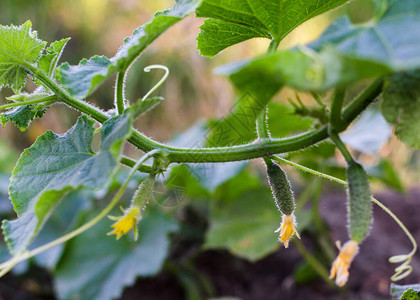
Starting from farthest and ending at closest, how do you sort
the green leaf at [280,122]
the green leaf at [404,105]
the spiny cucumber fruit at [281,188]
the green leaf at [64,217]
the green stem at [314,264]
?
1. the green leaf at [64,217]
2. the green leaf at [280,122]
3. the green stem at [314,264]
4. the spiny cucumber fruit at [281,188]
5. the green leaf at [404,105]

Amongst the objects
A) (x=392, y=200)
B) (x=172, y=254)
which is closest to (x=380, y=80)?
(x=172, y=254)

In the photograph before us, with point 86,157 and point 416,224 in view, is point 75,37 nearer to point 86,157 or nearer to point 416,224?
point 416,224

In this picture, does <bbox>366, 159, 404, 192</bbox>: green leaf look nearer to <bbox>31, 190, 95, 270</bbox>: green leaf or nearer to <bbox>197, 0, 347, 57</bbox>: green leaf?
<bbox>31, 190, 95, 270</bbox>: green leaf

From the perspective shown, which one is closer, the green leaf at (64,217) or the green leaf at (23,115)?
the green leaf at (23,115)

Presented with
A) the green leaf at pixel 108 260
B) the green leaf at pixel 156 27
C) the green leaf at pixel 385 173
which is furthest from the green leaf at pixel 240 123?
the green leaf at pixel 385 173

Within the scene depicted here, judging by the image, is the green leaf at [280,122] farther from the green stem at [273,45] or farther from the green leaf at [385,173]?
the green stem at [273,45]

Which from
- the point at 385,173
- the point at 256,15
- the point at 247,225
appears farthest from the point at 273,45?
the point at 385,173

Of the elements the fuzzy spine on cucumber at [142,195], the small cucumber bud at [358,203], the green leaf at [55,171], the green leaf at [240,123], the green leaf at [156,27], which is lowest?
the small cucumber bud at [358,203]

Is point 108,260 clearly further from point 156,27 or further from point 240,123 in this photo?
point 156,27
